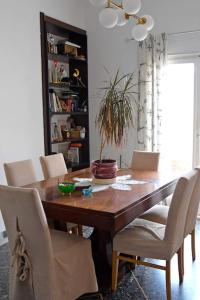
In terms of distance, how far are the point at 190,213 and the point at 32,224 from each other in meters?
1.35

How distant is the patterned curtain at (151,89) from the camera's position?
4531 mm

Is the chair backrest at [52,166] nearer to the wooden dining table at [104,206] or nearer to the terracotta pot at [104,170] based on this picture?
the wooden dining table at [104,206]

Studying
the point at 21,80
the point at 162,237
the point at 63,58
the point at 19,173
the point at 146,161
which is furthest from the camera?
the point at 63,58

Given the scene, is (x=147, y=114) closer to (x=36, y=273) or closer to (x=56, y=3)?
(x=56, y=3)

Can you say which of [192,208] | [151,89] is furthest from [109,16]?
[151,89]

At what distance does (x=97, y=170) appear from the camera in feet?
9.86

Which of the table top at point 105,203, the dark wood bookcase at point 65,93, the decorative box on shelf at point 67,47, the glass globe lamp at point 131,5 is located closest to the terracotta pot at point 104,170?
the table top at point 105,203

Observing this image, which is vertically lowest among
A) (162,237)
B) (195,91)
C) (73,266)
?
(73,266)

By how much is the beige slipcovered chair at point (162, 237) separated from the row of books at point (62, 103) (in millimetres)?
2386

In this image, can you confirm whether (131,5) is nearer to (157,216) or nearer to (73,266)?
(157,216)

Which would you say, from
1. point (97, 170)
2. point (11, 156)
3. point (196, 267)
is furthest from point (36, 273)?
point (11, 156)

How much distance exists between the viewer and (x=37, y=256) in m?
2.23

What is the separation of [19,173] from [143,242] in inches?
53.1

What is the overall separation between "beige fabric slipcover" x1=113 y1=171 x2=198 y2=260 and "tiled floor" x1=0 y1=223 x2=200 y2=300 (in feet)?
1.18
